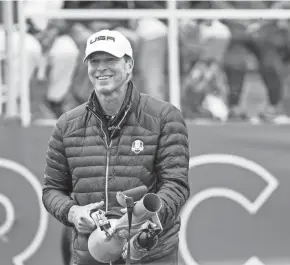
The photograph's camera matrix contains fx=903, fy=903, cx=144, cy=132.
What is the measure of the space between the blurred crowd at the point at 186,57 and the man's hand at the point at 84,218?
10.7 ft

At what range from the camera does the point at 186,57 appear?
798cm

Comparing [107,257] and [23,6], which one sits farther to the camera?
[23,6]

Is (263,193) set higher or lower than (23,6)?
lower

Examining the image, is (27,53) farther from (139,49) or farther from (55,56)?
(139,49)

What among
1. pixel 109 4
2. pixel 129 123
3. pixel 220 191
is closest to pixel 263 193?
pixel 220 191

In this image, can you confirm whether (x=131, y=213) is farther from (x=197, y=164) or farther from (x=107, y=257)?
(x=197, y=164)

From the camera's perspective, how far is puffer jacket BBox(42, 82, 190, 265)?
4637mm

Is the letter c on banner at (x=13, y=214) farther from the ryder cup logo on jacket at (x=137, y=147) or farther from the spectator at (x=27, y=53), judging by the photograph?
the ryder cup logo on jacket at (x=137, y=147)

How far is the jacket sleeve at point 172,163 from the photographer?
15.0ft

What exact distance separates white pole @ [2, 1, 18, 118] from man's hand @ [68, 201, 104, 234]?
3165 mm

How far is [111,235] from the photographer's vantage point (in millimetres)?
4355

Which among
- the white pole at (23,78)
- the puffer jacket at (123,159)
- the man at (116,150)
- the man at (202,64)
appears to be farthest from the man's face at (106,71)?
the man at (202,64)

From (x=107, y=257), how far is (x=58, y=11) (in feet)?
11.5

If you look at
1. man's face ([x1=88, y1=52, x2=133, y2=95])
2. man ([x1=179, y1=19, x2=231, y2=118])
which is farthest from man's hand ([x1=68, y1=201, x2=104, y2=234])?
man ([x1=179, y1=19, x2=231, y2=118])
